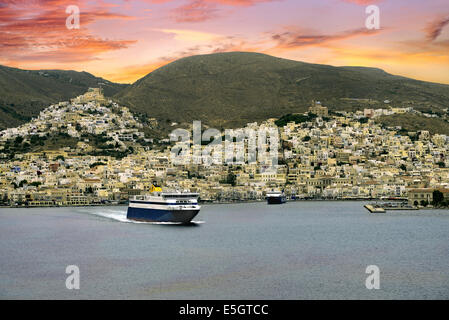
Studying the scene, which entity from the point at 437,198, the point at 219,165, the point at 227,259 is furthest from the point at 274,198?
the point at 227,259

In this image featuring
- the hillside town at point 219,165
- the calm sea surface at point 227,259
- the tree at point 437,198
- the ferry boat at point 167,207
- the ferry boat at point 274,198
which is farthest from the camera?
the hillside town at point 219,165

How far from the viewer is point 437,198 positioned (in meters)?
88.1

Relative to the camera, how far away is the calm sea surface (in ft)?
102

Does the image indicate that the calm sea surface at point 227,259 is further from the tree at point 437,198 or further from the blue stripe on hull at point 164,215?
the tree at point 437,198

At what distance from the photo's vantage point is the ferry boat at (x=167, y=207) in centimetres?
6038

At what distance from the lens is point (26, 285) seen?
3262 centimetres

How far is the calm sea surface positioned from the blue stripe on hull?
1160mm

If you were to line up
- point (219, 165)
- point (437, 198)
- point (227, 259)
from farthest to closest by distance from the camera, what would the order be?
point (219, 165)
point (437, 198)
point (227, 259)

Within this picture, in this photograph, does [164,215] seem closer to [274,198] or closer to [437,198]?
[437,198]

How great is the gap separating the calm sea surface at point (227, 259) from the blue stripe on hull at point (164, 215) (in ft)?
3.81

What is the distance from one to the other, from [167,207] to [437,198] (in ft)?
136

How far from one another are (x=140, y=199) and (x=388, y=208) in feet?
116

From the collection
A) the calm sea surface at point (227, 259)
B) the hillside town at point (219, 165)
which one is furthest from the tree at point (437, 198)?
the calm sea surface at point (227, 259)
